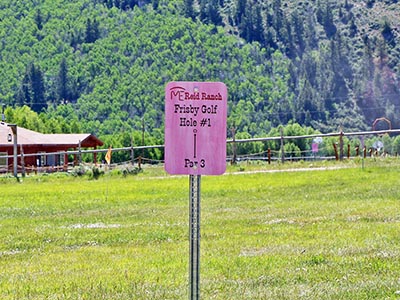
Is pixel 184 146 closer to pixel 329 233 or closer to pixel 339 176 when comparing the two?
pixel 329 233

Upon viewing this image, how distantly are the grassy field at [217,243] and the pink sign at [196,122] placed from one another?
2.48 metres

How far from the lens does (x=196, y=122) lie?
6.55 metres

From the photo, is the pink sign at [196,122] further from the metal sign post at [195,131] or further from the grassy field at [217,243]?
the grassy field at [217,243]

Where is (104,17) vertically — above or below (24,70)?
above

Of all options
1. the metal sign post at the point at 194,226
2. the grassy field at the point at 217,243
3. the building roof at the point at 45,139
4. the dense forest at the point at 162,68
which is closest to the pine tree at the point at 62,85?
the dense forest at the point at 162,68

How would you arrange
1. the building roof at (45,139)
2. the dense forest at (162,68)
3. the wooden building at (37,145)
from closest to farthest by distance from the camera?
the wooden building at (37,145) < the building roof at (45,139) < the dense forest at (162,68)

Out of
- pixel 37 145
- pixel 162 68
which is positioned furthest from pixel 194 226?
pixel 162 68

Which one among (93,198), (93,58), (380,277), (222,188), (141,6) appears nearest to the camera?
(380,277)

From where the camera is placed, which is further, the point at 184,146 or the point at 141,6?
the point at 141,6

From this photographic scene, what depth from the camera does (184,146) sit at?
6.60 meters

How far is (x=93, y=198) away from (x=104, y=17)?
526 feet

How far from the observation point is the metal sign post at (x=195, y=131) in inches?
258

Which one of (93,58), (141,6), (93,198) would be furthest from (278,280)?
(141,6)

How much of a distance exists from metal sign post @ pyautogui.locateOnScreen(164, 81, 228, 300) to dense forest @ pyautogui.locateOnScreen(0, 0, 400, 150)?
123m
